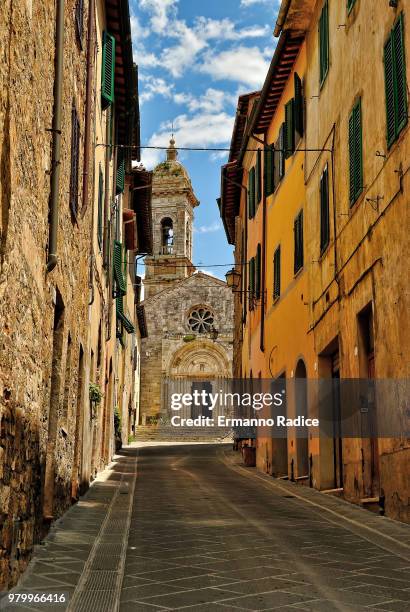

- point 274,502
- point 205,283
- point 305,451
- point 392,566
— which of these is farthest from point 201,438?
point 392,566

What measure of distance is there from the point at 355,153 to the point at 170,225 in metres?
46.6

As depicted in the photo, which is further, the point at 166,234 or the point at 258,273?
the point at 166,234

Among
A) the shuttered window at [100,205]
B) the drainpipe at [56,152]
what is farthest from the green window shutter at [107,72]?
the drainpipe at [56,152]

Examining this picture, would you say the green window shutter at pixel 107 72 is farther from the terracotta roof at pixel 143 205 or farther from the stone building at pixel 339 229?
the terracotta roof at pixel 143 205

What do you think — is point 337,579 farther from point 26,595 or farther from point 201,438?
point 201,438

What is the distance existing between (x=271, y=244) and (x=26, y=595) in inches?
597

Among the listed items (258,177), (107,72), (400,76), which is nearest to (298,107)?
(107,72)

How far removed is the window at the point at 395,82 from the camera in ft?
30.2

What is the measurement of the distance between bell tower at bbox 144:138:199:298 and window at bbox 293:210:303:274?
38.7 m

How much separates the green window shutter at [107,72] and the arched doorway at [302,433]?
6.09 metres

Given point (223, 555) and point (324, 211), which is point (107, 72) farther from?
point (223, 555)

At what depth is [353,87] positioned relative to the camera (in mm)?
11891

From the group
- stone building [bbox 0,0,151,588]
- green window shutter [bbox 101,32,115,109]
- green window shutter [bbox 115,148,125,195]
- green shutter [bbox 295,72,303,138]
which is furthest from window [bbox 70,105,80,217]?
green window shutter [bbox 115,148,125,195]

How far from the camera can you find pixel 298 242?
Answer: 16250mm
